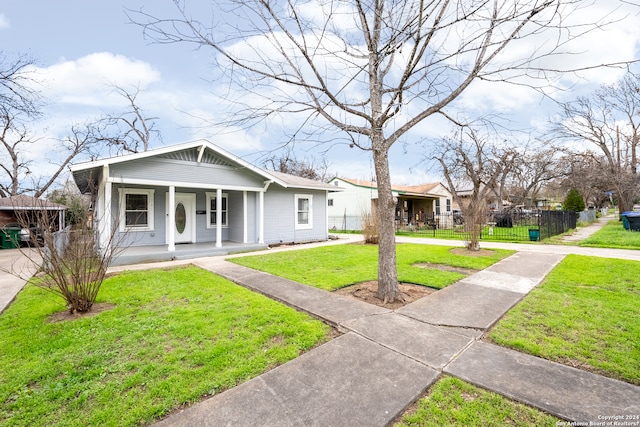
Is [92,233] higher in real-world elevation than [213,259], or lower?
higher

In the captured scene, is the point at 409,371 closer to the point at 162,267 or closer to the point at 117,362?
the point at 117,362

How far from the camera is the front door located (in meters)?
10.9

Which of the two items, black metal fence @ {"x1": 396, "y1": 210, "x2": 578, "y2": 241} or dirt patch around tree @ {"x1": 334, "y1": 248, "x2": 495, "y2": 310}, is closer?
dirt patch around tree @ {"x1": 334, "y1": 248, "x2": 495, "y2": 310}

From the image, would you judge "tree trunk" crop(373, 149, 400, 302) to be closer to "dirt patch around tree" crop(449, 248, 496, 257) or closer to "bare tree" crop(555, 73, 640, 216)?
"dirt patch around tree" crop(449, 248, 496, 257)

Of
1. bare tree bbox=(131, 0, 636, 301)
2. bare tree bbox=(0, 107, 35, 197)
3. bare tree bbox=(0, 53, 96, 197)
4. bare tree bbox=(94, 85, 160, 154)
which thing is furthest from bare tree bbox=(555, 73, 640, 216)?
bare tree bbox=(0, 107, 35, 197)

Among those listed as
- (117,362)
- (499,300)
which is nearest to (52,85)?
(117,362)

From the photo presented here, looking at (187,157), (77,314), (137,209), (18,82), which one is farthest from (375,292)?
(18,82)

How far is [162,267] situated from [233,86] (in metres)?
5.65

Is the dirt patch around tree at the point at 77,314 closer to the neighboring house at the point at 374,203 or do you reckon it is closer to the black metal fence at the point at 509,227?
the black metal fence at the point at 509,227

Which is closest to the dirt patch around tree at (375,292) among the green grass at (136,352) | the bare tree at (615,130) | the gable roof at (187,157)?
the green grass at (136,352)

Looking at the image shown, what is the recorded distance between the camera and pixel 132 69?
30.1 feet

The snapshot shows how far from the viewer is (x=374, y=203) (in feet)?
57.5

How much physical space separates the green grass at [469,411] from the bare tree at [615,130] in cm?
2560

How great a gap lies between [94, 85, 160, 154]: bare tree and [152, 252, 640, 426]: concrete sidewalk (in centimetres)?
2637
